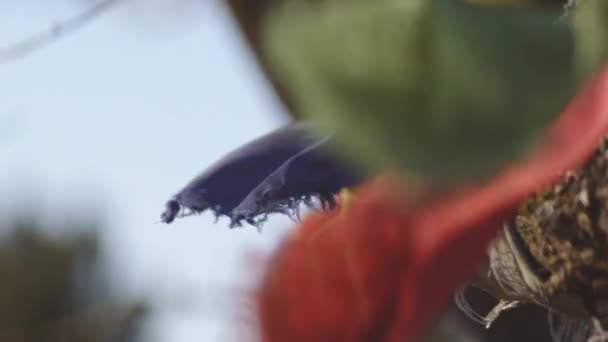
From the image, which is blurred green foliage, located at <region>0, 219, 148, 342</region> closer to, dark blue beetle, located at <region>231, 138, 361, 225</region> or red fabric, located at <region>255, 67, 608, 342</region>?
dark blue beetle, located at <region>231, 138, 361, 225</region>

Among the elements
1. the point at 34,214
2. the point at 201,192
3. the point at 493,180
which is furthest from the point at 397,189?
the point at 34,214

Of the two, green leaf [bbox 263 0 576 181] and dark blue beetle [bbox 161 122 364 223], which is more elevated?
green leaf [bbox 263 0 576 181]

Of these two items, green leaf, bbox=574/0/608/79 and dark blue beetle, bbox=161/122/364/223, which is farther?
dark blue beetle, bbox=161/122/364/223

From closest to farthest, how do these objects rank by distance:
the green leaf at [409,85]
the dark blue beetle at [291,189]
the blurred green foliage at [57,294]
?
the green leaf at [409,85], the dark blue beetle at [291,189], the blurred green foliage at [57,294]

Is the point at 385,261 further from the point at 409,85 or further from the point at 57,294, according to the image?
the point at 57,294

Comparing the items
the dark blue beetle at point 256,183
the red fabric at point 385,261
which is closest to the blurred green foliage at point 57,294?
the dark blue beetle at point 256,183

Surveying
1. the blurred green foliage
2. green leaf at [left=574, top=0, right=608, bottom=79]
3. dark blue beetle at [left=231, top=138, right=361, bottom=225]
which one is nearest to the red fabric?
green leaf at [left=574, top=0, right=608, bottom=79]

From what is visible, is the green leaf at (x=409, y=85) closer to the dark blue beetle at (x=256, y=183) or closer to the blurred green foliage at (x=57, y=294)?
the dark blue beetle at (x=256, y=183)

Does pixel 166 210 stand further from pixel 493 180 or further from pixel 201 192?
pixel 493 180
